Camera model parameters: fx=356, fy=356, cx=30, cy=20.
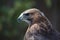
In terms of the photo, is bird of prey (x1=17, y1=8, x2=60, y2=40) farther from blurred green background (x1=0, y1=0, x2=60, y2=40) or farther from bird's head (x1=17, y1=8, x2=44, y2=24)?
blurred green background (x1=0, y1=0, x2=60, y2=40)

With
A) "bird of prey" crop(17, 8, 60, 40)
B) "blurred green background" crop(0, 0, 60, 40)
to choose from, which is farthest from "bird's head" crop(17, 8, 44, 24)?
"blurred green background" crop(0, 0, 60, 40)

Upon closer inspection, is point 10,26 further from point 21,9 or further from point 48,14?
point 48,14

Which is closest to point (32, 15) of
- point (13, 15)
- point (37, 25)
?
point (37, 25)

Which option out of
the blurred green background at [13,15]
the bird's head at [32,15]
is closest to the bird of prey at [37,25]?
the bird's head at [32,15]

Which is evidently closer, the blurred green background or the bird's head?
the bird's head

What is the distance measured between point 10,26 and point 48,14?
46.8 inches

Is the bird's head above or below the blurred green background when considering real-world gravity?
below

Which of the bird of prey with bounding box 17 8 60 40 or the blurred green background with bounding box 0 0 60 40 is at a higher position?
the blurred green background with bounding box 0 0 60 40

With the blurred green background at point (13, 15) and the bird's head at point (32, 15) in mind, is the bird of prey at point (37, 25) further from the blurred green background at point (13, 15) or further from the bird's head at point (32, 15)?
the blurred green background at point (13, 15)

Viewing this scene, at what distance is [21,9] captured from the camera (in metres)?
4.18

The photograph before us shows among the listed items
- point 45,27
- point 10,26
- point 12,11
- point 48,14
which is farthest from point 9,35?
point 45,27

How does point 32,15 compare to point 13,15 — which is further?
point 13,15

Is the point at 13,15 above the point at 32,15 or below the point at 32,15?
above

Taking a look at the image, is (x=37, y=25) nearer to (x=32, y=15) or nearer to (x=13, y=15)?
(x=32, y=15)
